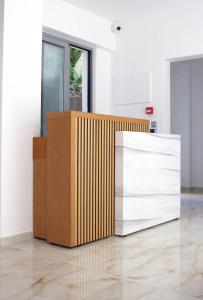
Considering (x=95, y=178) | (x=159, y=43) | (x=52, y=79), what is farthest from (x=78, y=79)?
(x=95, y=178)

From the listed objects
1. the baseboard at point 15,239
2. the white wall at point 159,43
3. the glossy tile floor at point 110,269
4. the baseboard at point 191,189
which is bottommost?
the glossy tile floor at point 110,269

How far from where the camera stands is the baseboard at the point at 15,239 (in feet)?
12.4

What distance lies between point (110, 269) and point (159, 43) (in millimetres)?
4338

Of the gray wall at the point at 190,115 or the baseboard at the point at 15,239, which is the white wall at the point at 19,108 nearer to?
the baseboard at the point at 15,239

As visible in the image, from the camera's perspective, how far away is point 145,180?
14.6 feet

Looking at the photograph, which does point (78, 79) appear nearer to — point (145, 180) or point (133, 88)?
point (133, 88)

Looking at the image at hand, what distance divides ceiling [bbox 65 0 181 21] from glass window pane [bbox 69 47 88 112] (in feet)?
2.45

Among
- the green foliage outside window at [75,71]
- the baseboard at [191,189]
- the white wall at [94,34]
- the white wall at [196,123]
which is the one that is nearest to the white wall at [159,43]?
the white wall at [94,34]

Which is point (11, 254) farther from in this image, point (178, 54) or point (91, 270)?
point (178, 54)

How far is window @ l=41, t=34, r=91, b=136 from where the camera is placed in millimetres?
5883

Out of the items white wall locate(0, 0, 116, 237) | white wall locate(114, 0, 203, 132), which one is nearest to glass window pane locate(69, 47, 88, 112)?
white wall locate(114, 0, 203, 132)

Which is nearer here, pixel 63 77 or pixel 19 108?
pixel 19 108

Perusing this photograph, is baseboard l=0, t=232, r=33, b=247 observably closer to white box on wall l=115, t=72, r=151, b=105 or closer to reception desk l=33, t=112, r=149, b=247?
reception desk l=33, t=112, r=149, b=247

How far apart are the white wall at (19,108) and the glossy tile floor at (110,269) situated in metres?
0.38
